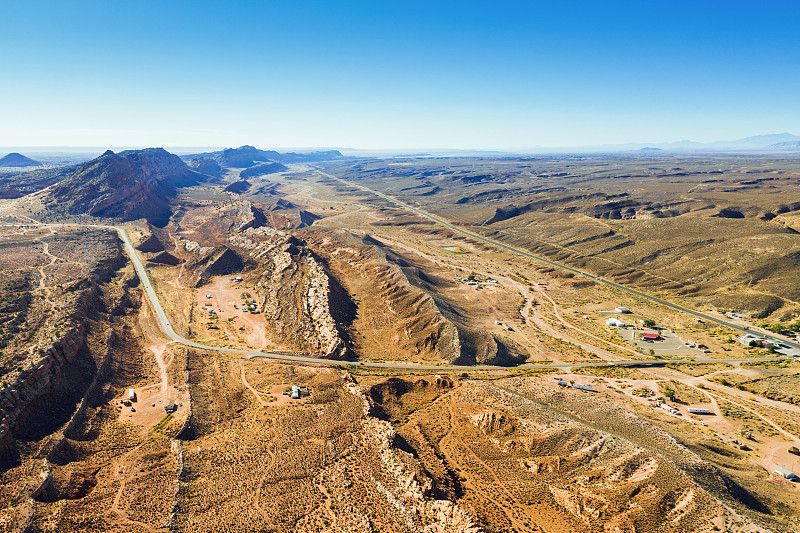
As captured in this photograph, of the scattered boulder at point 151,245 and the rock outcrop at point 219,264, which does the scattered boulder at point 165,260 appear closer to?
the rock outcrop at point 219,264

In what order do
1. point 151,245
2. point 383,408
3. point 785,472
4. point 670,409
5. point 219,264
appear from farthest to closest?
point 151,245, point 219,264, point 670,409, point 383,408, point 785,472

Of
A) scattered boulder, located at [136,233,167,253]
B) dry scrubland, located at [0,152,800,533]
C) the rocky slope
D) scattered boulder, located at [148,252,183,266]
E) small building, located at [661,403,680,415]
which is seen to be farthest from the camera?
scattered boulder, located at [136,233,167,253]

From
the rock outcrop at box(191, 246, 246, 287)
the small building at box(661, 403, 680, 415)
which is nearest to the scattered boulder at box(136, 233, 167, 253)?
the rock outcrop at box(191, 246, 246, 287)

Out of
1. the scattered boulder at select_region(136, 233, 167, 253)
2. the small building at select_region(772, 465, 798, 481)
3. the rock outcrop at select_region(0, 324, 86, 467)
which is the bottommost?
the small building at select_region(772, 465, 798, 481)

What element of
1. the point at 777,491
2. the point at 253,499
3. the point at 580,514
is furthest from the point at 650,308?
the point at 253,499

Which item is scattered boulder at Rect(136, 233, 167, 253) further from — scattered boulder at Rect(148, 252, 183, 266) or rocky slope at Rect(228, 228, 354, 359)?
rocky slope at Rect(228, 228, 354, 359)

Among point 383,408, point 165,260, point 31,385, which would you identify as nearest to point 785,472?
point 383,408

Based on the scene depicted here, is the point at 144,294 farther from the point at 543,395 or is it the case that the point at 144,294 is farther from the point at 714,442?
the point at 714,442

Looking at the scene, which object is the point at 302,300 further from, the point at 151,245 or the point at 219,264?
the point at 151,245

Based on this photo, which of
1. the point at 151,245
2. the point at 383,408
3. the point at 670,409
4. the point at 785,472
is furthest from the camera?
the point at 151,245

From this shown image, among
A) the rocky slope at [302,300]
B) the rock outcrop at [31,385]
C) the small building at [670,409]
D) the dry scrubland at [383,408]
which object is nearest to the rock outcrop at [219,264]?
the dry scrubland at [383,408]
